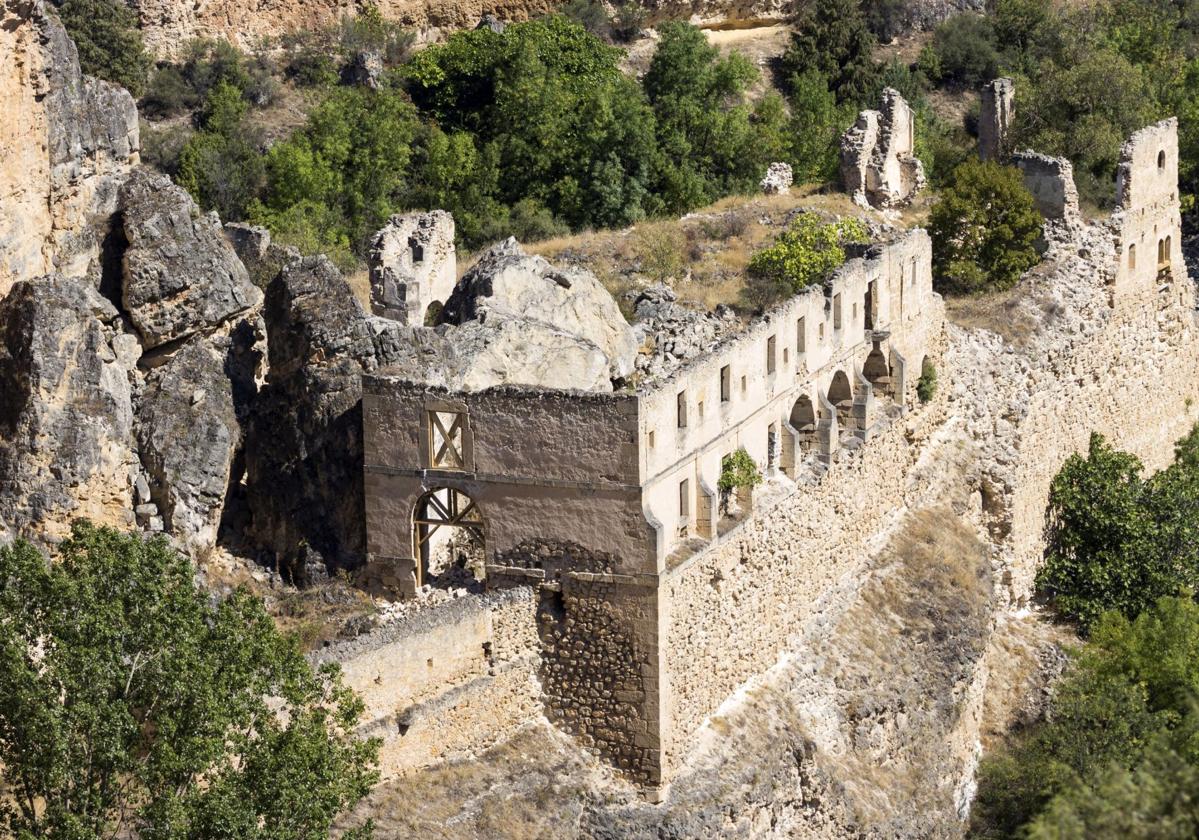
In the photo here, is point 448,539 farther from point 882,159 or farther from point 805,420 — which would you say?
point 882,159

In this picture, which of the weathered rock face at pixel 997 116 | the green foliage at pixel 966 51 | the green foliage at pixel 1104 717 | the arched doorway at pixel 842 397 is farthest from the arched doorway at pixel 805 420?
the green foliage at pixel 966 51

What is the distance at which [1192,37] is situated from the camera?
2997 inches

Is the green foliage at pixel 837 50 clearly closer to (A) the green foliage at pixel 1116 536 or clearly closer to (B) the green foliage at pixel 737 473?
(A) the green foliage at pixel 1116 536

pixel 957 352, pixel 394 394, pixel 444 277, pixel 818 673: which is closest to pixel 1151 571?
pixel 957 352

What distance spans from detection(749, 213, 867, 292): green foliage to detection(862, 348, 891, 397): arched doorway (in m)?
4.52

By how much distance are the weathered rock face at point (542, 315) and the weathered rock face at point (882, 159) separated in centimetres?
1317

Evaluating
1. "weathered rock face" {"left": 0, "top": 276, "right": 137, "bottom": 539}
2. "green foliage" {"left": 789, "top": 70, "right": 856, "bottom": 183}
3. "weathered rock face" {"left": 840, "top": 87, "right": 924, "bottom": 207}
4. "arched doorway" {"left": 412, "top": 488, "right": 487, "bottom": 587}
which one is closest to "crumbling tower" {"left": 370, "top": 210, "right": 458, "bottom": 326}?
"arched doorway" {"left": 412, "top": 488, "right": 487, "bottom": 587}

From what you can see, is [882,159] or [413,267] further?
[882,159]

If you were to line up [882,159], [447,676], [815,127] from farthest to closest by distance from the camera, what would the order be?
[815,127] → [882,159] → [447,676]

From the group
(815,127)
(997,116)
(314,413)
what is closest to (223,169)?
(815,127)

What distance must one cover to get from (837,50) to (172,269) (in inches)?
1407

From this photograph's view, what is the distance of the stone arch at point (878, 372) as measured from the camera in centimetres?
4716

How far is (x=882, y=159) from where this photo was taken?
59562 millimetres

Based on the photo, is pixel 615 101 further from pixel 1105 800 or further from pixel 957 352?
pixel 1105 800
